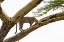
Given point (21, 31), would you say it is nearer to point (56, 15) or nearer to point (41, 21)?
point (41, 21)

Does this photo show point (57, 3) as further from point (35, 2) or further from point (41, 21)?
point (35, 2)

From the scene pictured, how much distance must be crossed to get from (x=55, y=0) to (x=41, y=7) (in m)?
0.18

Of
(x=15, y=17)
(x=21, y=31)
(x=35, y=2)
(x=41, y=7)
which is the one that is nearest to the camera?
(x=35, y=2)

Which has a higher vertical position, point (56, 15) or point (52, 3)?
point (52, 3)


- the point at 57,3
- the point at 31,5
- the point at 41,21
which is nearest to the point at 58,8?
the point at 57,3

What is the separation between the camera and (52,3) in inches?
75.0

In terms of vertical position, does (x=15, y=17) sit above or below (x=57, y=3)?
below

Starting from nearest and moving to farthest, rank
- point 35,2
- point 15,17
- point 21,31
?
point 35,2, point 15,17, point 21,31

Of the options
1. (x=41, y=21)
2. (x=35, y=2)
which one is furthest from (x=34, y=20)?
(x=35, y=2)

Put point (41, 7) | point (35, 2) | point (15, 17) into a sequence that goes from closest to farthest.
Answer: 1. point (35, 2)
2. point (15, 17)
3. point (41, 7)

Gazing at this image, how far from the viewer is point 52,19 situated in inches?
73.4

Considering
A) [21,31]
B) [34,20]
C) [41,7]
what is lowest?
[21,31]

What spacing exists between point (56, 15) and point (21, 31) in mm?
379

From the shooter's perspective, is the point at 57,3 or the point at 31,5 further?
the point at 57,3
